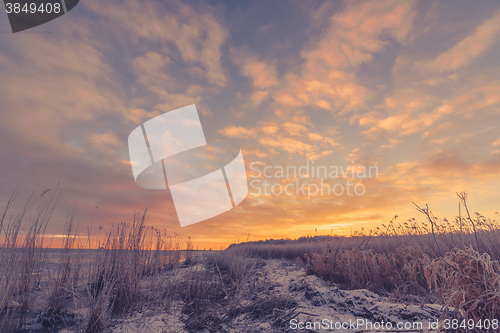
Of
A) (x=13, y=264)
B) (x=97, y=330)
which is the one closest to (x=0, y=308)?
(x=13, y=264)

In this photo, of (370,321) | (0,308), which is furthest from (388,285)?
(0,308)

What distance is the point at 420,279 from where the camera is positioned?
5078 millimetres

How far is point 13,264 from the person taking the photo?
11.9 ft

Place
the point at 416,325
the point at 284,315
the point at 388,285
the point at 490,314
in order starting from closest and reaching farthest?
the point at 490,314 < the point at 416,325 < the point at 284,315 < the point at 388,285

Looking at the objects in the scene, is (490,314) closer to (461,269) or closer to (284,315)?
(461,269)

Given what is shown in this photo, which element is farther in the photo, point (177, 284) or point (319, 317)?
point (177, 284)

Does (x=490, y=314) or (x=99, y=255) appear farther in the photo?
(x=99, y=255)

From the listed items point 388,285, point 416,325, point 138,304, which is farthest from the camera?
point 388,285

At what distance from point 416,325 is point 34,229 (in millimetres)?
6232

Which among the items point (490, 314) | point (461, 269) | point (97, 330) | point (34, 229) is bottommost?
point (97, 330)

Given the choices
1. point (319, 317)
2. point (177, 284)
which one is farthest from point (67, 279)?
point (319, 317)

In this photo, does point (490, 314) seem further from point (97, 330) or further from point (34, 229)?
point (34, 229)

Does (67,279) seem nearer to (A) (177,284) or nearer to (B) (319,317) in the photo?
(A) (177,284)

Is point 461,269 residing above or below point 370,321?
above
